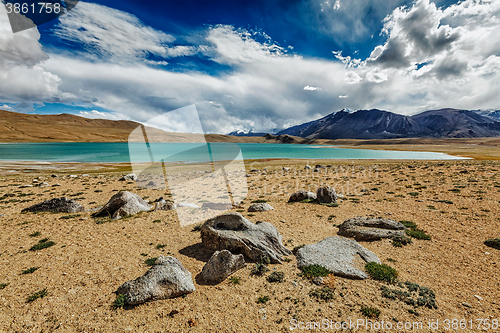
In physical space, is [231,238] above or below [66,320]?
above

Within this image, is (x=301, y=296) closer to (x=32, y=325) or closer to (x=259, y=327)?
(x=259, y=327)

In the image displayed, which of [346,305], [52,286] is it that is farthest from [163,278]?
[346,305]

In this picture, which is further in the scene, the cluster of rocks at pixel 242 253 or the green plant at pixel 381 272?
the green plant at pixel 381 272

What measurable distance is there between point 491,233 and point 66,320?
796 inches

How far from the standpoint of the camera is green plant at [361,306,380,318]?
6.20m

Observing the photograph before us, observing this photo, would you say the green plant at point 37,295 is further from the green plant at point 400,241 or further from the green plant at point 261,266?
the green plant at point 400,241

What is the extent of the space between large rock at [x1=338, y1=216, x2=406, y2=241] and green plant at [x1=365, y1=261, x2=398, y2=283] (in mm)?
2913

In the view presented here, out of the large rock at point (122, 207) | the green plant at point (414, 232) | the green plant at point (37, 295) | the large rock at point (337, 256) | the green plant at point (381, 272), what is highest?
the large rock at point (122, 207)

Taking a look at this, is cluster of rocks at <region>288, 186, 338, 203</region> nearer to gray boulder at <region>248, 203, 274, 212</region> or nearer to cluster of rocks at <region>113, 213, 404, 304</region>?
gray boulder at <region>248, 203, 274, 212</region>

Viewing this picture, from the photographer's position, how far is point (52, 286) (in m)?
7.46

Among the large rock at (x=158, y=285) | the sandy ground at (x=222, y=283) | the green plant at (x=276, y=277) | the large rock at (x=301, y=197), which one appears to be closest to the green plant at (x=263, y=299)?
the sandy ground at (x=222, y=283)

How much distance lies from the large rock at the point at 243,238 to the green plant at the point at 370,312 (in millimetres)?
3682

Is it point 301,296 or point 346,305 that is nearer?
point 346,305

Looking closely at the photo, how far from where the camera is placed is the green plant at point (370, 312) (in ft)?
20.3
